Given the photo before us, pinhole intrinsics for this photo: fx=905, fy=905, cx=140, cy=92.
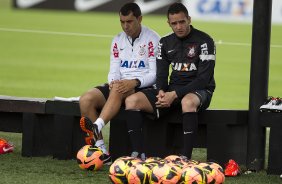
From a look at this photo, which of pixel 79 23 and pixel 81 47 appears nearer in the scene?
pixel 81 47

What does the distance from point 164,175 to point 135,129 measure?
43.4 inches

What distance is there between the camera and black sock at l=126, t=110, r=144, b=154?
27.3ft

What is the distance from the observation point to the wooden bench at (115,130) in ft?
28.0

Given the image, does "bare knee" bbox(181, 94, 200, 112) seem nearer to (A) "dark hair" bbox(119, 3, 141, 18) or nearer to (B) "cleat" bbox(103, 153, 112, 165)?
(B) "cleat" bbox(103, 153, 112, 165)

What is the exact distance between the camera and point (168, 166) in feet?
24.2

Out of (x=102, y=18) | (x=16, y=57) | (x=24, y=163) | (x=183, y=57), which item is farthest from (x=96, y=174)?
(x=102, y=18)

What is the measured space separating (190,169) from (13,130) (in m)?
2.55

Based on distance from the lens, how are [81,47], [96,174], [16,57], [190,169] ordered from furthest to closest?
1. [81,47]
2. [16,57]
3. [96,174]
4. [190,169]

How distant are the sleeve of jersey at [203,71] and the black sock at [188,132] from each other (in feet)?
1.00

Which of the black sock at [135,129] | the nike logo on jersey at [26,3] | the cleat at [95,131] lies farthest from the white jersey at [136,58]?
the nike logo on jersey at [26,3]

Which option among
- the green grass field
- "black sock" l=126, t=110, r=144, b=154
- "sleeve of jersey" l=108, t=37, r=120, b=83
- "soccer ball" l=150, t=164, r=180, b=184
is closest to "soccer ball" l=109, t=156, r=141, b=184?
"soccer ball" l=150, t=164, r=180, b=184

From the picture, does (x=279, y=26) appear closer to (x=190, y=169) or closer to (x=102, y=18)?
(x=102, y=18)

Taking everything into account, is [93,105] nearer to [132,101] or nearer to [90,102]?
[90,102]

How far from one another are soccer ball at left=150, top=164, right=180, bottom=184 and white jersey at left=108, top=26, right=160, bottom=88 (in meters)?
1.54
